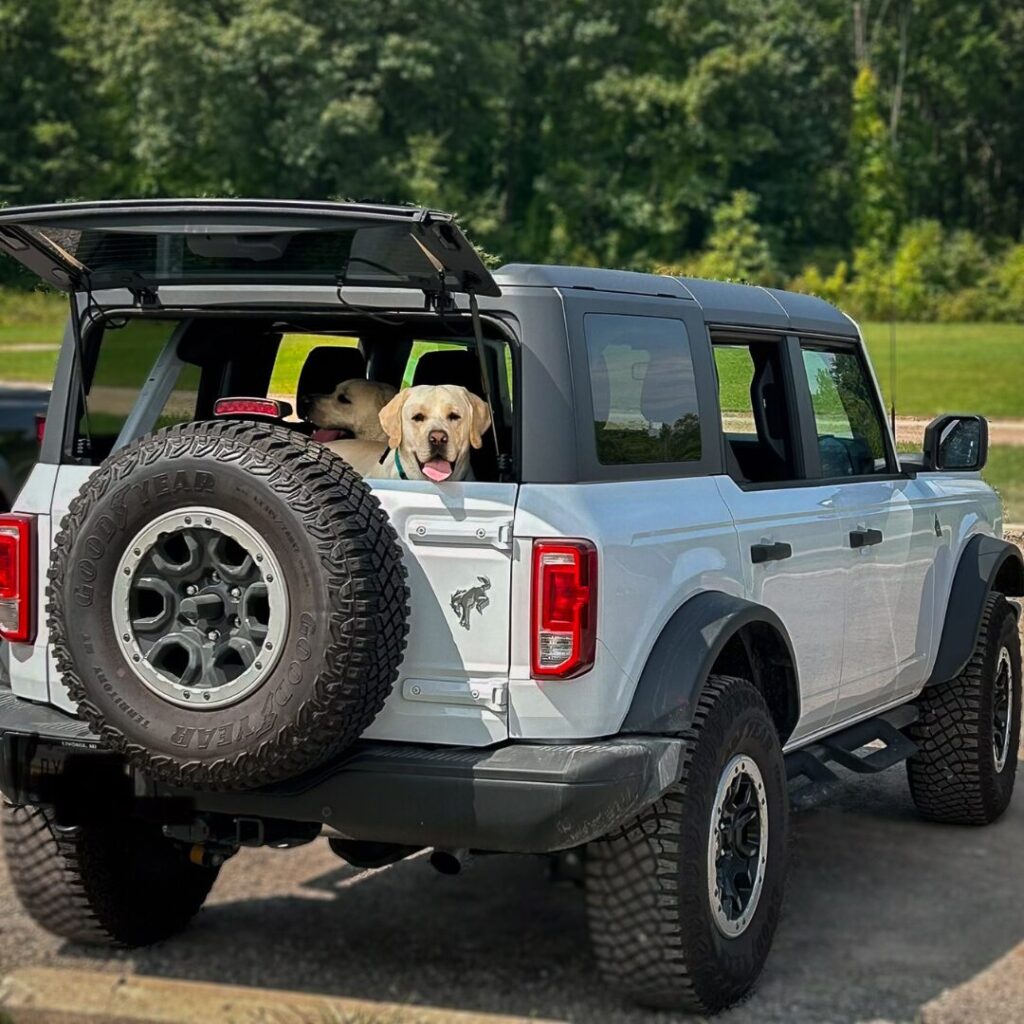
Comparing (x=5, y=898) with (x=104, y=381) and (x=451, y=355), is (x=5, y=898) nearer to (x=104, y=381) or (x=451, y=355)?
(x=104, y=381)

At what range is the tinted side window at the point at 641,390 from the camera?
464cm

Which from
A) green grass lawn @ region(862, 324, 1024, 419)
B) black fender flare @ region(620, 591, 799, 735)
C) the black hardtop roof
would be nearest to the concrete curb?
black fender flare @ region(620, 591, 799, 735)

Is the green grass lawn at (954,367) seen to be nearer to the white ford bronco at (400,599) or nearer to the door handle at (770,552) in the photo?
the door handle at (770,552)

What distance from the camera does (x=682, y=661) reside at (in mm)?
4516

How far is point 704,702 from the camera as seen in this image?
182 inches

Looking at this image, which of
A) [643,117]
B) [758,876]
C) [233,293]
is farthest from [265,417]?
[643,117]

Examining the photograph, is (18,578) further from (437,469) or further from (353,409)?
(437,469)

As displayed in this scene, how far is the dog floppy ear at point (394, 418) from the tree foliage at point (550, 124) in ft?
168

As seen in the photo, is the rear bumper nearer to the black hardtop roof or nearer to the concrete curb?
the concrete curb

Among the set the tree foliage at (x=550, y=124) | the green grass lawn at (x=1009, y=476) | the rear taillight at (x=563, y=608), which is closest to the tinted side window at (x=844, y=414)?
the rear taillight at (x=563, y=608)

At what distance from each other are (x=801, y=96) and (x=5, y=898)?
226 ft

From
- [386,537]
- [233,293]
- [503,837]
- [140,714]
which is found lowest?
[503,837]

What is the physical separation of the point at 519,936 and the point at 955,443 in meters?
2.50

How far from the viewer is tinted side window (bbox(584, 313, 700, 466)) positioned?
4.64 meters
